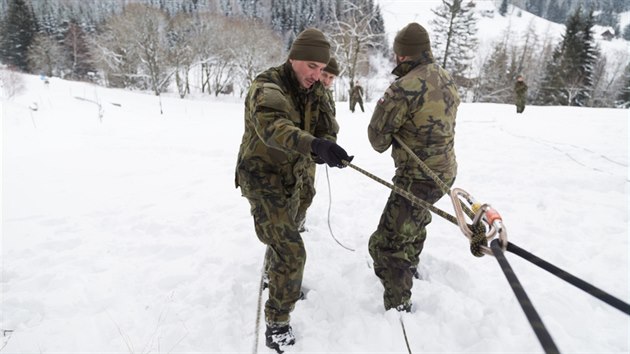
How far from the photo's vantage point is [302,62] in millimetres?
2357

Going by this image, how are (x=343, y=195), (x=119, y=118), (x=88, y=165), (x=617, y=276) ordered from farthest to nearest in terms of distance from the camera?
(x=119, y=118), (x=88, y=165), (x=343, y=195), (x=617, y=276)

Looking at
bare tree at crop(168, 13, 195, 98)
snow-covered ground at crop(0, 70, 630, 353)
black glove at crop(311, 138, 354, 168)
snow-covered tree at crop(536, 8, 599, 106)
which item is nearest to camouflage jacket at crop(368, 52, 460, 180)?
black glove at crop(311, 138, 354, 168)

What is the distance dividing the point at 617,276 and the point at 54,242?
5.97 meters

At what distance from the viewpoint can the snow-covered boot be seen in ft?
8.18

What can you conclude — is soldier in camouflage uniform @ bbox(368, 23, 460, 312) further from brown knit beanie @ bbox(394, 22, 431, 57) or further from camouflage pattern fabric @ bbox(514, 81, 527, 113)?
camouflage pattern fabric @ bbox(514, 81, 527, 113)

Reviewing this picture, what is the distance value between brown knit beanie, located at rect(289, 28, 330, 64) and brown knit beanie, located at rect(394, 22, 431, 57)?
61cm

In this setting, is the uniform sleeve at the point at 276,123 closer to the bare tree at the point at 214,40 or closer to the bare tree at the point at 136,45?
the bare tree at the point at 136,45

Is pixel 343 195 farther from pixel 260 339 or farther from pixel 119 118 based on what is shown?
pixel 119 118

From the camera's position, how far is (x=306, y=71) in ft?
7.82

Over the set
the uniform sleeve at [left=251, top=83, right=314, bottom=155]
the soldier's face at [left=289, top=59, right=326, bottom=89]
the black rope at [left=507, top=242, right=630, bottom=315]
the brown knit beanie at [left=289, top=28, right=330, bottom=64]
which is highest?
the brown knit beanie at [left=289, top=28, right=330, bottom=64]

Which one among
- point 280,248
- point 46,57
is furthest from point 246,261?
point 46,57

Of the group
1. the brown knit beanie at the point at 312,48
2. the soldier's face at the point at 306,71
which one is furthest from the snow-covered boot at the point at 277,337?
the brown knit beanie at the point at 312,48

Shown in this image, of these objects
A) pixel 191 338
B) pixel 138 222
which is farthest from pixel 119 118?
pixel 191 338

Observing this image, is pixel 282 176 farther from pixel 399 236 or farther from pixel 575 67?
pixel 575 67
